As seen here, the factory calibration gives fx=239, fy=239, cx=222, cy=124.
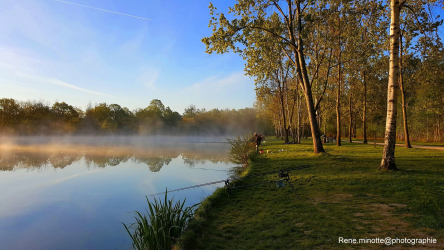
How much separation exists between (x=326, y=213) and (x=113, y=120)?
249ft

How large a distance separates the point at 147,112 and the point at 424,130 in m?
70.3

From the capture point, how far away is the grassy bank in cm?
386

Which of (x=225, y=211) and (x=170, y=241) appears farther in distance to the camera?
(x=225, y=211)

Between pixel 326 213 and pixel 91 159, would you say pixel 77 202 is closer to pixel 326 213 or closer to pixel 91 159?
pixel 326 213

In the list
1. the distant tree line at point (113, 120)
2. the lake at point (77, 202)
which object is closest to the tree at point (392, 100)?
the lake at point (77, 202)

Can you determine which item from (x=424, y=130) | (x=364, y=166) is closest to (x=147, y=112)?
(x=424, y=130)

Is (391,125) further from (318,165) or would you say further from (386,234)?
(386,234)

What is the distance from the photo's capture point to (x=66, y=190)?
9.85m

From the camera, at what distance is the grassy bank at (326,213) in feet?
12.7

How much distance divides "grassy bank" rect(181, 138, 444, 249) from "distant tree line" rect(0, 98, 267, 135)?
2138 inches

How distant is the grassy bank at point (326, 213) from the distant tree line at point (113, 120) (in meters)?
54.3

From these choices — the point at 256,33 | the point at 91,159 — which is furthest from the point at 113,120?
the point at 256,33

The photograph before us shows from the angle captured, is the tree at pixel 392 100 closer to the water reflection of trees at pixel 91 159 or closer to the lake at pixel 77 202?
the lake at pixel 77 202

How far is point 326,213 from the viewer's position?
493 cm
